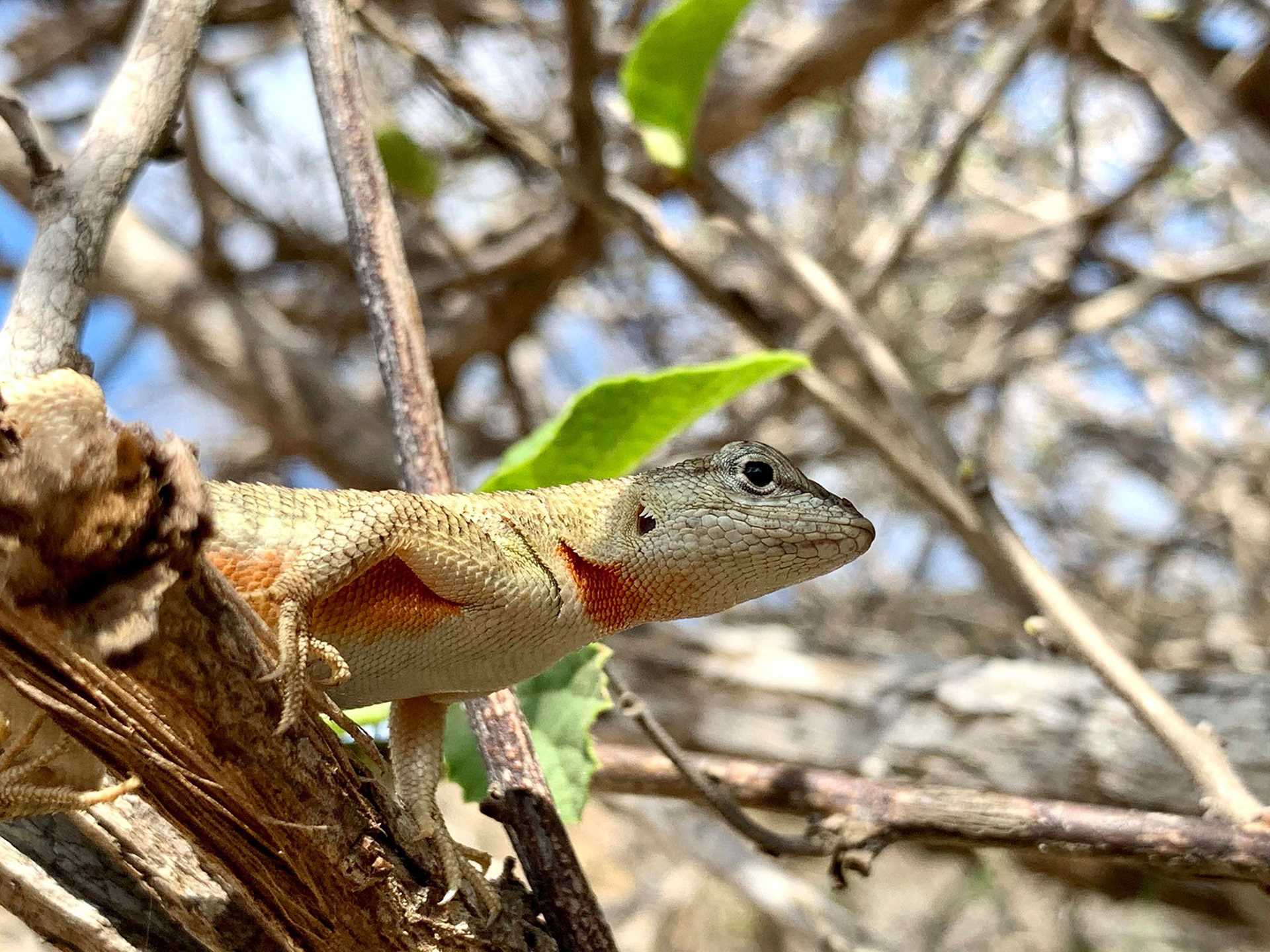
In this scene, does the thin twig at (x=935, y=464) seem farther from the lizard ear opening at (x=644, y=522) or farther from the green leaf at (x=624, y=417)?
the lizard ear opening at (x=644, y=522)

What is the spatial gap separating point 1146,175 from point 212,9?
432 cm

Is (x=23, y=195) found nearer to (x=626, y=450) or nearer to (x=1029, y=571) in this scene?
(x=626, y=450)

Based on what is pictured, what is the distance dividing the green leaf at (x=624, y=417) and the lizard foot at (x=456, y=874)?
2.52 feet

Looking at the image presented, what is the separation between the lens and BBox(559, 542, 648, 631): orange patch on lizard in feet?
6.25

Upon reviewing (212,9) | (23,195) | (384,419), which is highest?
(23,195)

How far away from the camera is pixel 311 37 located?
2.15 meters

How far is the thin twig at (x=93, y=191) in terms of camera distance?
4.71ft

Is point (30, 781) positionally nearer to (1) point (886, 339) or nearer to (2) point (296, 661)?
(2) point (296, 661)

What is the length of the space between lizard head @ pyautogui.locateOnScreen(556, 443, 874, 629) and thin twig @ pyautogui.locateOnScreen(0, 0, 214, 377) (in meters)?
0.85

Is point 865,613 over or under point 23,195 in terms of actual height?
under

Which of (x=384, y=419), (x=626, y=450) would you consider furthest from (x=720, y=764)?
(x=384, y=419)

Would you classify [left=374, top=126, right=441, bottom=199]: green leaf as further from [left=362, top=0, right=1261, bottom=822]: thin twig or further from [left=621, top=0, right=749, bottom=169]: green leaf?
[left=621, top=0, right=749, bottom=169]: green leaf

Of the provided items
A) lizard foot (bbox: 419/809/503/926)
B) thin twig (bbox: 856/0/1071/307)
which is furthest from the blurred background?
lizard foot (bbox: 419/809/503/926)

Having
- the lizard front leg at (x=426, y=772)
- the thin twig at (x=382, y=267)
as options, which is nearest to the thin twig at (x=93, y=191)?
the thin twig at (x=382, y=267)
